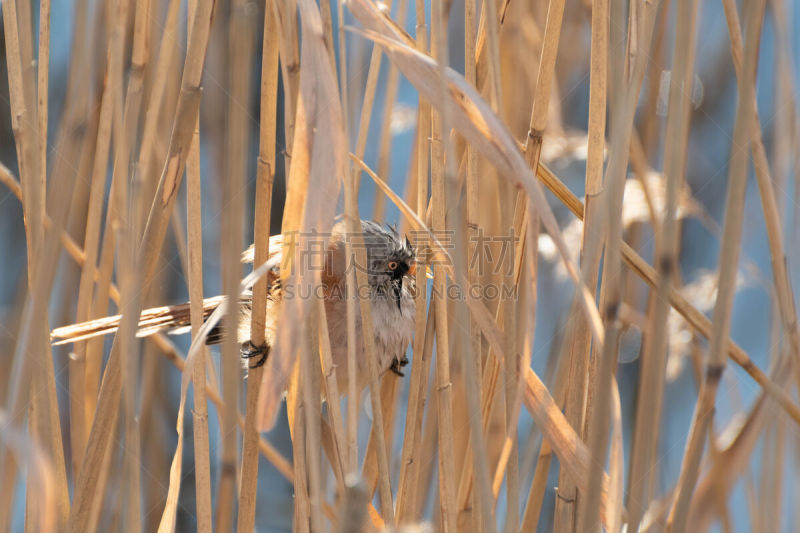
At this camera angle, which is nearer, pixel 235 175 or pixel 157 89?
pixel 235 175

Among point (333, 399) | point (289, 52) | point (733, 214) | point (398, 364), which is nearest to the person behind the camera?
point (733, 214)

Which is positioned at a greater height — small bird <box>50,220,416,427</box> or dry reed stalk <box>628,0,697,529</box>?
small bird <box>50,220,416,427</box>

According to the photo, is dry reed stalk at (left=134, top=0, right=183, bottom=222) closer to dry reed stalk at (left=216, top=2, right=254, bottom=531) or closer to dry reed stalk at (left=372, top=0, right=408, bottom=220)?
dry reed stalk at (left=216, top=2, right=254, bottom=531)

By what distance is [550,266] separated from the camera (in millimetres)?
2125

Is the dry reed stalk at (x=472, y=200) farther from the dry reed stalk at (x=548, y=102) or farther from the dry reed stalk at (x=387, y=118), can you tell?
the dry reed stalk at (x=387, y=118)

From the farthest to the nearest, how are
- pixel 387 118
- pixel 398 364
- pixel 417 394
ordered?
pixel 398 364 → pixel 387 118 → pixel 417 394

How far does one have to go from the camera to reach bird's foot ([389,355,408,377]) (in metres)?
1.73

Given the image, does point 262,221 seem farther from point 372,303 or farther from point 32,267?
point 372,303

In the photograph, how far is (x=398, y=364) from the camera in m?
1.82

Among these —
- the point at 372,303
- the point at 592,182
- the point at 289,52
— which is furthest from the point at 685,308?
the point at 372,303

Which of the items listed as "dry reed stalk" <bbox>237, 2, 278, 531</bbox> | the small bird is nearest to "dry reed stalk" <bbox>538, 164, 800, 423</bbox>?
"dry reed stalk" <bbox>237, 2, 278, 531</bbox>

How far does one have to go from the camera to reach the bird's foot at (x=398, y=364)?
1725mm

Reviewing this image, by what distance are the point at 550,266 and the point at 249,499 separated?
49.0 inches

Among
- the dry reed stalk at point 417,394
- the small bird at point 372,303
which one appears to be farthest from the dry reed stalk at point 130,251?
the small bird at point 372,303
